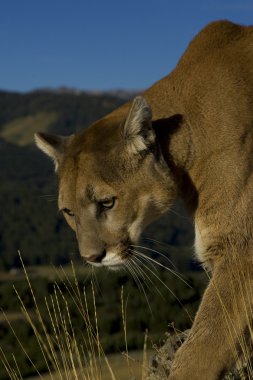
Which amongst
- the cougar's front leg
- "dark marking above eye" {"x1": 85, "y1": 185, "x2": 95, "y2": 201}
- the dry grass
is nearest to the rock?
the dry grass

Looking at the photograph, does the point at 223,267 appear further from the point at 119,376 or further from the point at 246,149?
the point at 119,376

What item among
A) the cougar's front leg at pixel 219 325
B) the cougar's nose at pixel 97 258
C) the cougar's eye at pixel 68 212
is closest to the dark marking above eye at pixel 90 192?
the cougar's eye at pixel 68 212

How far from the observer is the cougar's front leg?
19.6 ft

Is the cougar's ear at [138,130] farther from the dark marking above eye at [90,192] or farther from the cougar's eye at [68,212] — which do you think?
the cougar's eye at [68,212]

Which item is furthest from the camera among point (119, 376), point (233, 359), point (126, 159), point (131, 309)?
point (131, 309)

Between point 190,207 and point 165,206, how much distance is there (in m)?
0.25

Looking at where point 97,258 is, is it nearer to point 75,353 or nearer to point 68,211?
point 68,211

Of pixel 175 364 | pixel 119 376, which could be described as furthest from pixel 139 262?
pixel 119 376

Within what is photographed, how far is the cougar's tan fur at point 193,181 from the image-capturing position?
6141 mm

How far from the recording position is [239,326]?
6094mm

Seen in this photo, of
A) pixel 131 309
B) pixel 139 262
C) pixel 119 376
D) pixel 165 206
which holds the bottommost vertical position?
pixel 131 309

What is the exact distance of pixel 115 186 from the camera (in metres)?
6.39

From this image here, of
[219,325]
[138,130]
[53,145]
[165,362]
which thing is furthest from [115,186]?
[165,362]

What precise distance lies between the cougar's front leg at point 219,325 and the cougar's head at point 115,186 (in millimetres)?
843
